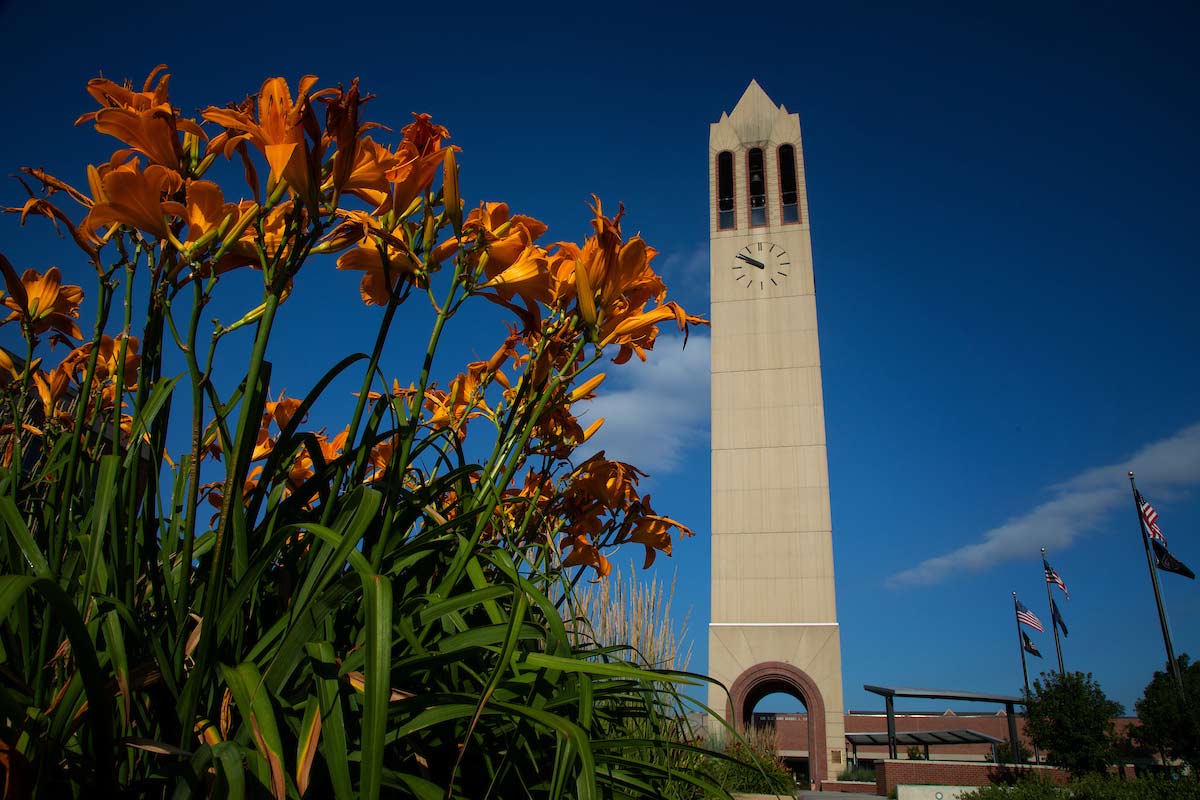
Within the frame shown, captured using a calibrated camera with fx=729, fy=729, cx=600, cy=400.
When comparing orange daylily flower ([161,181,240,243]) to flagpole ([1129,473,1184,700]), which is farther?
flagpole ([1129,473,1184,700])

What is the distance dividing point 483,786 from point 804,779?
83.4 ft

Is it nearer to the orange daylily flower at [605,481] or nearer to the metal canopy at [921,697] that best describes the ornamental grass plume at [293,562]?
the orange daylily flower at [605,481]

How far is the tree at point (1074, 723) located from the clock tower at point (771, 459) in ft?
Answer: 23.4

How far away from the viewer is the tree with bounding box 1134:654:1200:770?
19364mm

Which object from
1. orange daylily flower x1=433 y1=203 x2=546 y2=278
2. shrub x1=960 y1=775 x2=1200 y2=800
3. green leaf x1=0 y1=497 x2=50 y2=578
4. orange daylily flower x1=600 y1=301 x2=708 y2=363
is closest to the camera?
green leaf x1=0 y1=497 x2=50 y2=578

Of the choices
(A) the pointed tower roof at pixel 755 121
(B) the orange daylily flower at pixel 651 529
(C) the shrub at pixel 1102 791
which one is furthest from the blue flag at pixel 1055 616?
(B) the orange daylily flower at pixel 651 529

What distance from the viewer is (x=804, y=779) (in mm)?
22672

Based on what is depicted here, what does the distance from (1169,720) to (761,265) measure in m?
17.7

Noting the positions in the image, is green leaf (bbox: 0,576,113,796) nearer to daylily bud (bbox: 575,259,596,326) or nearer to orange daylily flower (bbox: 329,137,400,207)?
orange daylily flower (bbox: 329,137,400,207)

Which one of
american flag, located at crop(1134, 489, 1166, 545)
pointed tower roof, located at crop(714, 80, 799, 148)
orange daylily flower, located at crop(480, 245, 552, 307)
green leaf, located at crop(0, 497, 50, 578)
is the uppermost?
pointed tower roof, located at crop(714, 80, 799, 148)

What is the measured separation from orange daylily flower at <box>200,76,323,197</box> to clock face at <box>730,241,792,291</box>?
20138 millimetres

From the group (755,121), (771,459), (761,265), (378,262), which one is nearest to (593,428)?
(378,262)

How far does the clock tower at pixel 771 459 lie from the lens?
1719 cm

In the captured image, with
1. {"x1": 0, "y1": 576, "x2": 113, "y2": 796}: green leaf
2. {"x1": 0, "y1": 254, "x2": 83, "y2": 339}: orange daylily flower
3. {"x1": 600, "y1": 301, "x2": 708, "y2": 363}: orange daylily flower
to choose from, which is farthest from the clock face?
{"x1": 0, "y1": 576, "x2": 113, "y2": 796}: green leaf
